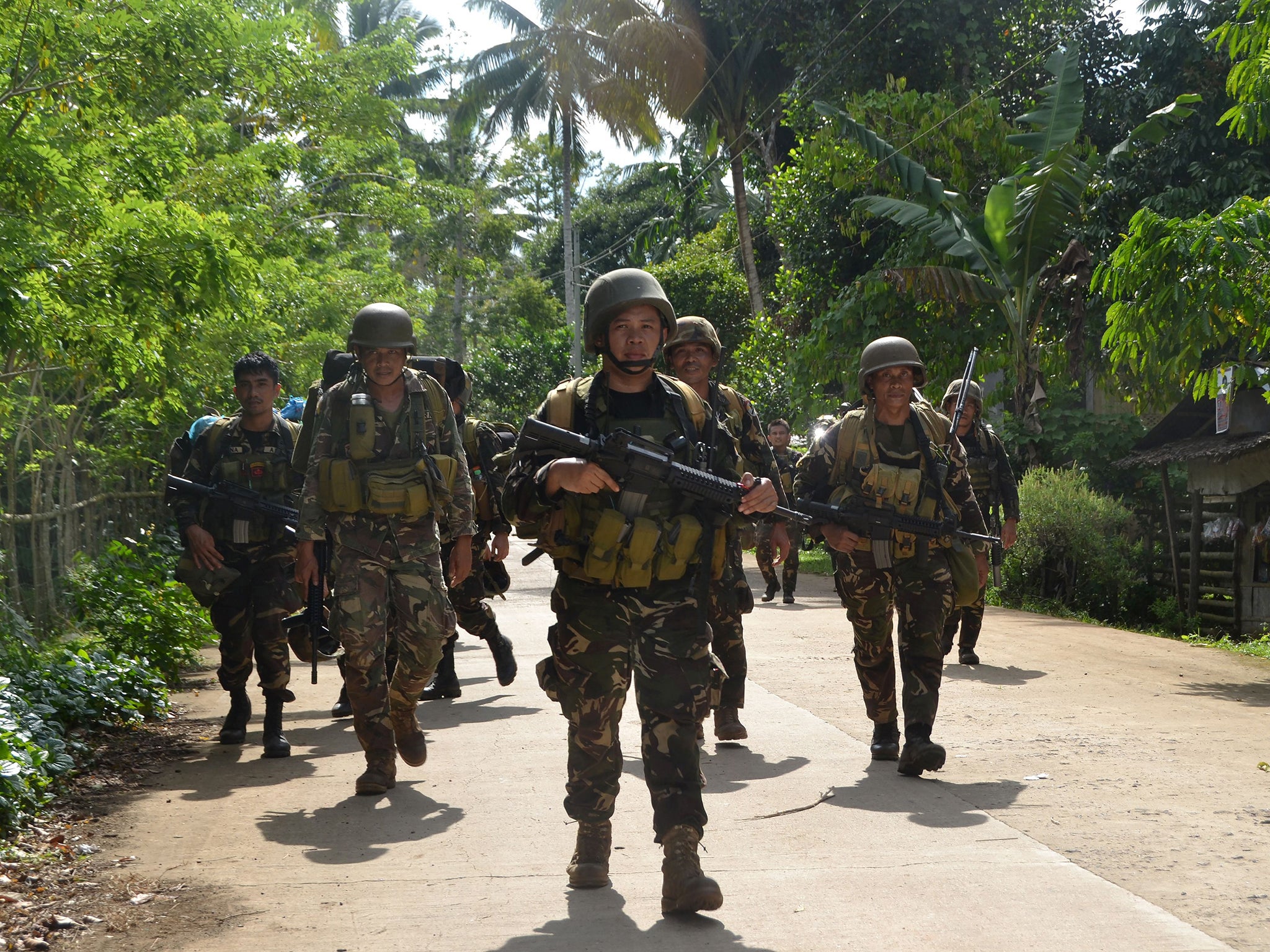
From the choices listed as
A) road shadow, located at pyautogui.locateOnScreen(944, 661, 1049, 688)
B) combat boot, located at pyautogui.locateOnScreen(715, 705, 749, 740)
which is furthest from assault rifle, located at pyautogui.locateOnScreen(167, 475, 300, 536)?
road shadow, located at pyautogui.locateOnScreen(944, 661, 1049, 688)

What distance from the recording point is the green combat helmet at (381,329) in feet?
19.1

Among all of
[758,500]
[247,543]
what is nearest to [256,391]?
[247,543]

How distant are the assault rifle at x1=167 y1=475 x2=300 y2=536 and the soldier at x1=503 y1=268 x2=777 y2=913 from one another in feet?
9.48

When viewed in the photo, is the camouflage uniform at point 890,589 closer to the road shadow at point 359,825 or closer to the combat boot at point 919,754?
the combat boot at point 919,754

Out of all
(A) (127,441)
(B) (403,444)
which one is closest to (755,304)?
(A) (127,441)

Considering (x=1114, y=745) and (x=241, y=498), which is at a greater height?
(x=241, y=498)

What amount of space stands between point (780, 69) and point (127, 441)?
712 inches

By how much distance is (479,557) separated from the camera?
770 cm

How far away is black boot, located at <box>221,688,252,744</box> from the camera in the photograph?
283 inches

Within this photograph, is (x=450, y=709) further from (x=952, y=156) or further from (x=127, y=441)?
(x=952, y=156)

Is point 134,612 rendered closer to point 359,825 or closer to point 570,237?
point 359,825

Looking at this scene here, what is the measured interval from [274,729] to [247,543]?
96 centimetres

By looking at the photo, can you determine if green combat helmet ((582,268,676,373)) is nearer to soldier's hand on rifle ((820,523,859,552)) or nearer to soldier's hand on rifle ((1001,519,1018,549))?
soldier's hand on rifle ((820,523,859,552))

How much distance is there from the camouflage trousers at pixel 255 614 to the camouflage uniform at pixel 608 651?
2.97 metres
